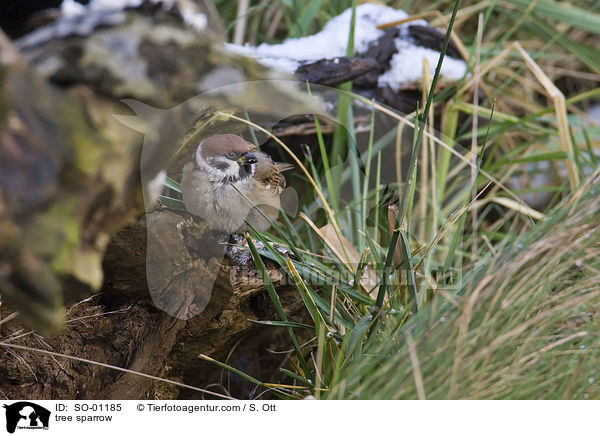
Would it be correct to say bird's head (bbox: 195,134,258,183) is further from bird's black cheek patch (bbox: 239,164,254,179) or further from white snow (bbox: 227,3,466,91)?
white snow (bbox: 227,3,466,91)

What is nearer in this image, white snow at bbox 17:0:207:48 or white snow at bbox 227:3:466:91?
white snow at bbox 17:0:207:48

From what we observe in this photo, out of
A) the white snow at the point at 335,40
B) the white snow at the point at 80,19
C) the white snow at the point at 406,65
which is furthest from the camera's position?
the white snow at the point at 406,65

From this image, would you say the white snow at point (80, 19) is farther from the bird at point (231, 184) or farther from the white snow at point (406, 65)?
the white snow at point (406, 65)

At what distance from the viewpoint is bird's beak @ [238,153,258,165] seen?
754 mm

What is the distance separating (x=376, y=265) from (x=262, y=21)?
991 millimetres

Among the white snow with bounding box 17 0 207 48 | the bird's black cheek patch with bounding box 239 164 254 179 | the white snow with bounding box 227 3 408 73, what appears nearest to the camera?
the white snow with bounding box 17 0 207 48

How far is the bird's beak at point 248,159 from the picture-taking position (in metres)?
0.75
